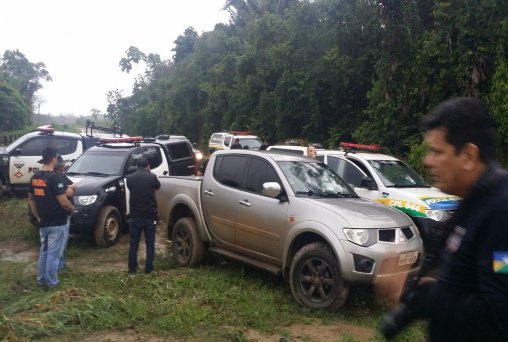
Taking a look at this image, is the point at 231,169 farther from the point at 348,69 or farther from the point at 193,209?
the point at 348,69

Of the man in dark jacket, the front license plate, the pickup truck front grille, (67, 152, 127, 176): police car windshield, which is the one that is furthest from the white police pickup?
the man in dark jacket

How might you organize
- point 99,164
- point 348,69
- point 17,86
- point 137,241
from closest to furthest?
point 137,241
point 99,164
point 348,69
point 17,86

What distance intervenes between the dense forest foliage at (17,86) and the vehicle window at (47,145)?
124 ft

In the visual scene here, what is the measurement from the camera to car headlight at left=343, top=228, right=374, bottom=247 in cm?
546

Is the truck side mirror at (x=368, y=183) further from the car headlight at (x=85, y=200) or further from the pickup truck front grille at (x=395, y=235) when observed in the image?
the car headlight at (x=85, y=200)

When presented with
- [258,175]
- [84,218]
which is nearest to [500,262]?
[258,175]

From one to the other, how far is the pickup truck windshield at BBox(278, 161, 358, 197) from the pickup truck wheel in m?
3.95

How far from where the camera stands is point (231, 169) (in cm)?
721

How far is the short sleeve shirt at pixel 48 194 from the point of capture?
6.45 metres

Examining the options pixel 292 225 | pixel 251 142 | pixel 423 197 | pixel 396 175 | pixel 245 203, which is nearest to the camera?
pixel 292 225

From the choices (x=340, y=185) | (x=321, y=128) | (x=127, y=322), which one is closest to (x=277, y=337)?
(x=127, y=322)

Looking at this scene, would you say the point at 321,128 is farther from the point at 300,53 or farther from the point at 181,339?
the point at 181,339

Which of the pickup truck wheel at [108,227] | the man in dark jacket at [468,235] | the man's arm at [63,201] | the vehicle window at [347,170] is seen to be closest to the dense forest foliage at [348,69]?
the vehicle window at [347,170]

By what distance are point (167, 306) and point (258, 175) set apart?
2.14 m
